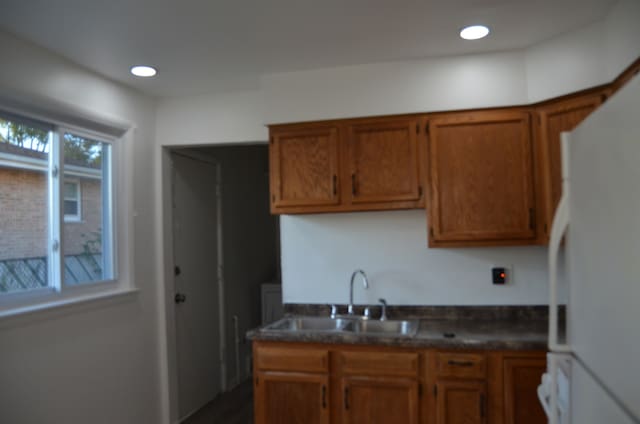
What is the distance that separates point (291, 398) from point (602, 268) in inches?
82.3

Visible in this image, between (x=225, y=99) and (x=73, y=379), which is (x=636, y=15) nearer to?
(x=225, y=99)

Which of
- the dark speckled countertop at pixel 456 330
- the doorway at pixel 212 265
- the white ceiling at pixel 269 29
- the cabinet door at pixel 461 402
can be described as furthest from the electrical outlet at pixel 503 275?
the doorway at pixel 212 265

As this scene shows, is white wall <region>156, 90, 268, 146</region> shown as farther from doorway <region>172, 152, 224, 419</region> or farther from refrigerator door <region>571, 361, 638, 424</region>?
refrigerator door <region>571, 361, 638, 424</region>

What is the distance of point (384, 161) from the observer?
298 centimetres

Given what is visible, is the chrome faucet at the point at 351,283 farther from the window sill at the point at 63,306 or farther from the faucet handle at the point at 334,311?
the window sill at the point at 63,306

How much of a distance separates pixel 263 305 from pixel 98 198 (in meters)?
2.37

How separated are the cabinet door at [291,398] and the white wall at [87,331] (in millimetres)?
986

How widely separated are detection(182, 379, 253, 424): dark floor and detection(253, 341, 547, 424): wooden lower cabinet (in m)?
1.10

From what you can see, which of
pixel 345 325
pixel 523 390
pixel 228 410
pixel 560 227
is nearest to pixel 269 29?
pixel 560 227

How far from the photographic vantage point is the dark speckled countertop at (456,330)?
8.29 feet

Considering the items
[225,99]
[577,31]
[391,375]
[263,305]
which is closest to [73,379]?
[391,375]

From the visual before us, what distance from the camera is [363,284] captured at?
3.29 meters

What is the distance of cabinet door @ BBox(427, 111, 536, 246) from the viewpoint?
281 cm

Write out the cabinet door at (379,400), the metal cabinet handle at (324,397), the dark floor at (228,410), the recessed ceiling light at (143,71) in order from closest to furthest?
the cabinet door at (379,400)
the metal cabinet handle at (324,397)
the recessed ceiling light at (143,71)
the dark floor at (228,410)
